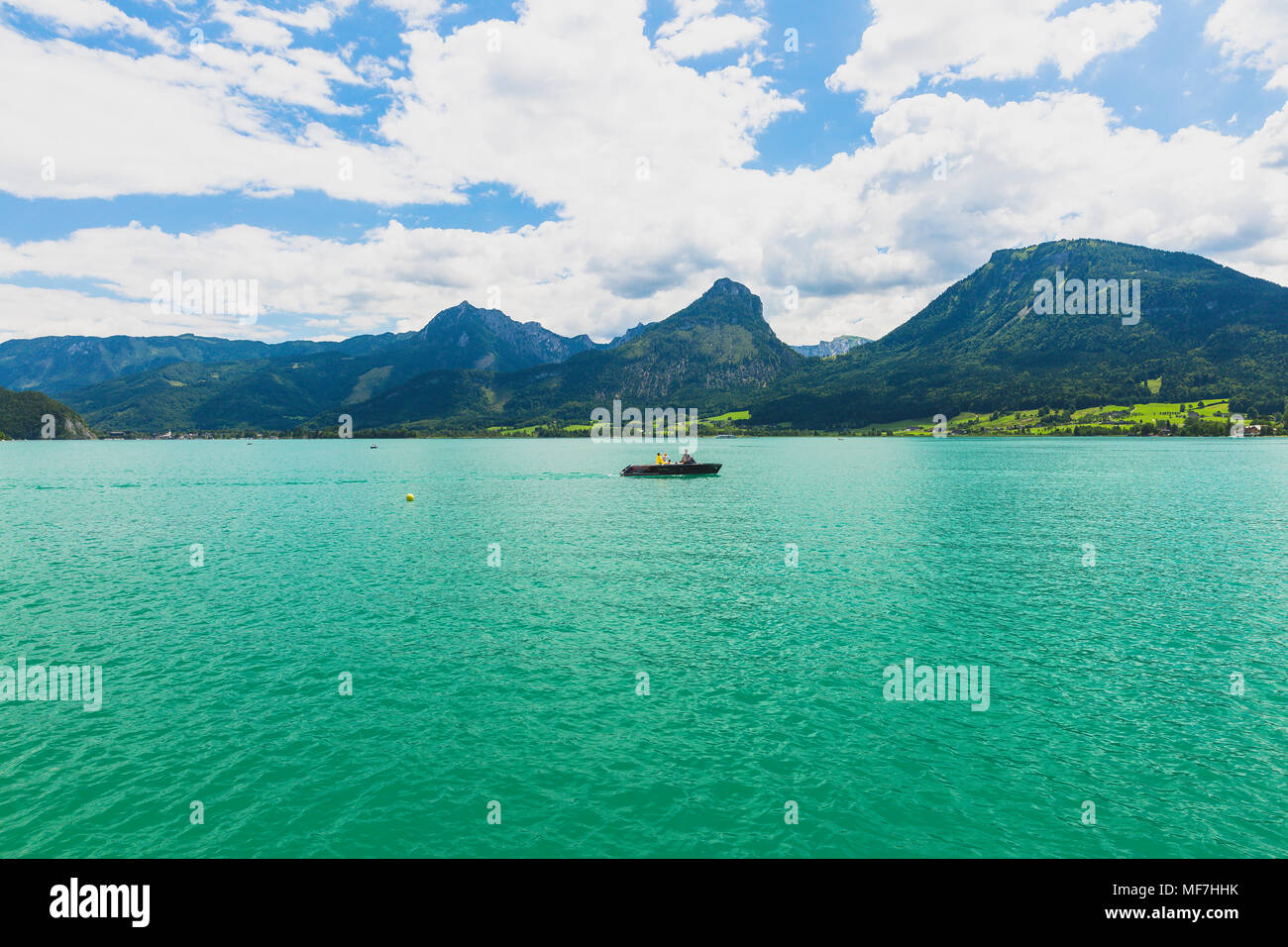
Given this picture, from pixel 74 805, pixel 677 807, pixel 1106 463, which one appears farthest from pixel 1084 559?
pixel 1106 463

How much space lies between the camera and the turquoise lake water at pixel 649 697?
1916 centimetres

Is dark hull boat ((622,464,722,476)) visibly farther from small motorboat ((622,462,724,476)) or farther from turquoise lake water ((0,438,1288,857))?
turquoise lake water ((0,438,1288,857))

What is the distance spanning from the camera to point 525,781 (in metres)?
21.7

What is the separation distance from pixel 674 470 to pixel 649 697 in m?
120

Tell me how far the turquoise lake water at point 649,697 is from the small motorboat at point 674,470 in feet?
258

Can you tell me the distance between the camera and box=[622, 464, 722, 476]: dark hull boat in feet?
481

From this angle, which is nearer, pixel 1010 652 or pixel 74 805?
pixel 74 805
